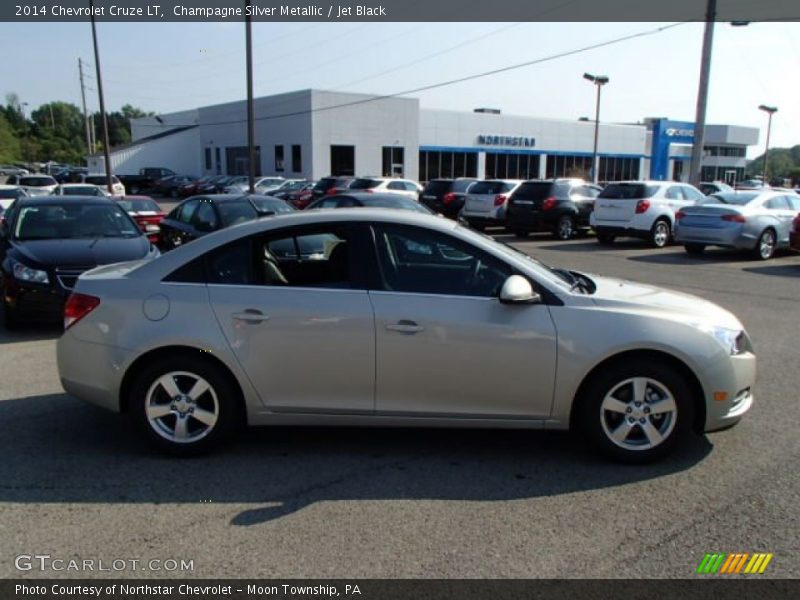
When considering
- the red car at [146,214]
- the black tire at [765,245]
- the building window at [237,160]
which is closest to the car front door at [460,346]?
the red car at [146,214]

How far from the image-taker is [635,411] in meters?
4.24

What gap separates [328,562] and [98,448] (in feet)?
7.18

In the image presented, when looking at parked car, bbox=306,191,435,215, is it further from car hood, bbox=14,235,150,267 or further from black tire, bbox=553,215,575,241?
black tire, bbox=553,215,575,241

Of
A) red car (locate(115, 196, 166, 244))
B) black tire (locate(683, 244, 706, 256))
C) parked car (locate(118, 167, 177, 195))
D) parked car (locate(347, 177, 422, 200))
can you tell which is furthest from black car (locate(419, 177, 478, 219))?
parked car (locate(118, 167, 177, 195))

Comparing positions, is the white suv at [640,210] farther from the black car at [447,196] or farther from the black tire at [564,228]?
the black car at [447,196]

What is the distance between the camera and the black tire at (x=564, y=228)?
20.1 meters

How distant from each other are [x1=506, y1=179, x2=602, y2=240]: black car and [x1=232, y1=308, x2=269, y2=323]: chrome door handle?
16570mm

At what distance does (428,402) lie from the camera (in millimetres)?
4254

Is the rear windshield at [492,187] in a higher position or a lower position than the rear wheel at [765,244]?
higher

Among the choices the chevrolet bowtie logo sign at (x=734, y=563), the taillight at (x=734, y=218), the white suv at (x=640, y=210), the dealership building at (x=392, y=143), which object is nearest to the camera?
the chevrolet bowtie logo sign at (x=734, y=563)

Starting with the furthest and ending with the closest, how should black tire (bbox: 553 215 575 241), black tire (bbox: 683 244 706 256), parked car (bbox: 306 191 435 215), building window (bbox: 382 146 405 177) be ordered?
building window (bbox: 382 146 405 177) < black tire (bbox: 553 215 575 241) < black tire (bbox: 683 244 706 256) < parked car (bbox: 306 191 435 215)

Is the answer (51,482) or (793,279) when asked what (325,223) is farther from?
(793,279)

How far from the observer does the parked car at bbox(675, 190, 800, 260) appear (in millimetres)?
15398
